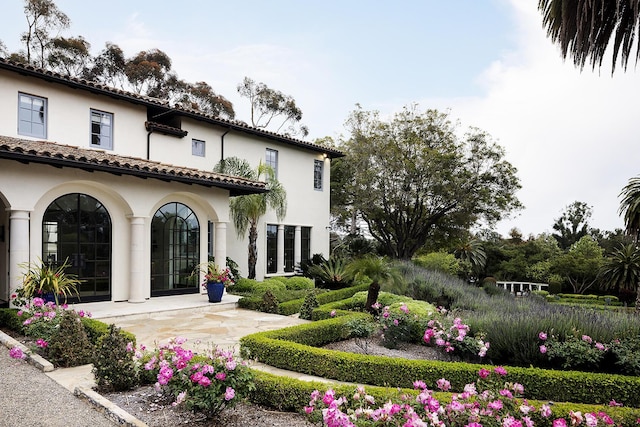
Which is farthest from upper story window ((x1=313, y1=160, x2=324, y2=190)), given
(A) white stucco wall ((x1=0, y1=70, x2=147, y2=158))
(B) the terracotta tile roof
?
(A) white stucco wall ((x1=0, y1=70, x2=147, y2=158))

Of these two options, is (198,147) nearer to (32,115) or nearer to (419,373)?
(32,115)

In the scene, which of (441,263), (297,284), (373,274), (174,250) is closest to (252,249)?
(297,284)

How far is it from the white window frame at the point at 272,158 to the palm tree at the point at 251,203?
156cm

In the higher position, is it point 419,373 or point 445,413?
point 445,413

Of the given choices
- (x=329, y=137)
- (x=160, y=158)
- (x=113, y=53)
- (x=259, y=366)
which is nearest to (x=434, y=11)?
(x=160, y=158)

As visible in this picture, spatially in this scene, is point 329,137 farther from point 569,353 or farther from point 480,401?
point 480,401

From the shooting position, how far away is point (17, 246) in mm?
9453

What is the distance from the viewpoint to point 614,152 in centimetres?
1566

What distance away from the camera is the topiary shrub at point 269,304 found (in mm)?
11406

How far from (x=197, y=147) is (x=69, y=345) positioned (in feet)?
35.1

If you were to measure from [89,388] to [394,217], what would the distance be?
21.2 meters

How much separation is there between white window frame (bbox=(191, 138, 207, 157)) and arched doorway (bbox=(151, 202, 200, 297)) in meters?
3.25

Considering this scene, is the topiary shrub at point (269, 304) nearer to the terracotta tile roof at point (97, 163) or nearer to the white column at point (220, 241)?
the white column at point (220, 241)

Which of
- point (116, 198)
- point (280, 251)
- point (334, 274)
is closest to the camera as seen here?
point (116, 198)
